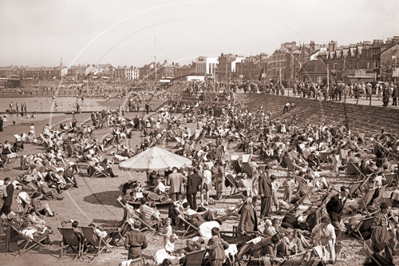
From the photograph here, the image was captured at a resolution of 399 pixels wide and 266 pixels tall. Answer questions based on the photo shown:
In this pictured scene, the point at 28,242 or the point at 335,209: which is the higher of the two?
the point at 335,209

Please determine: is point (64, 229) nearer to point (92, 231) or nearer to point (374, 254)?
point (92, 231)

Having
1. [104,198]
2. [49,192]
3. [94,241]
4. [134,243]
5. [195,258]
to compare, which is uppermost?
[134,243]

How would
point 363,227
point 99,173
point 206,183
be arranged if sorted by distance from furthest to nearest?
point 99,173 → point 206,183 → point 363,227

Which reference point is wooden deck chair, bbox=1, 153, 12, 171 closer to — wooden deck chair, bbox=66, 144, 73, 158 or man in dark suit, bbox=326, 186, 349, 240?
wooden deck chair, bbox=66, 144, 73, 158

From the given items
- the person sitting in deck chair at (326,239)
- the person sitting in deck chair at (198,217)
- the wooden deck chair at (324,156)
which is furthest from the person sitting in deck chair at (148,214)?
the wooden deck chair at (324,156)

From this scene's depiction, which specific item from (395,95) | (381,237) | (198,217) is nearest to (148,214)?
(198,217)

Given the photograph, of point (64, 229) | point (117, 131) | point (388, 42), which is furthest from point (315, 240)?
point (388, 42)

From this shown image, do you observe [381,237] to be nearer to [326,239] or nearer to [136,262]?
[326,239]
